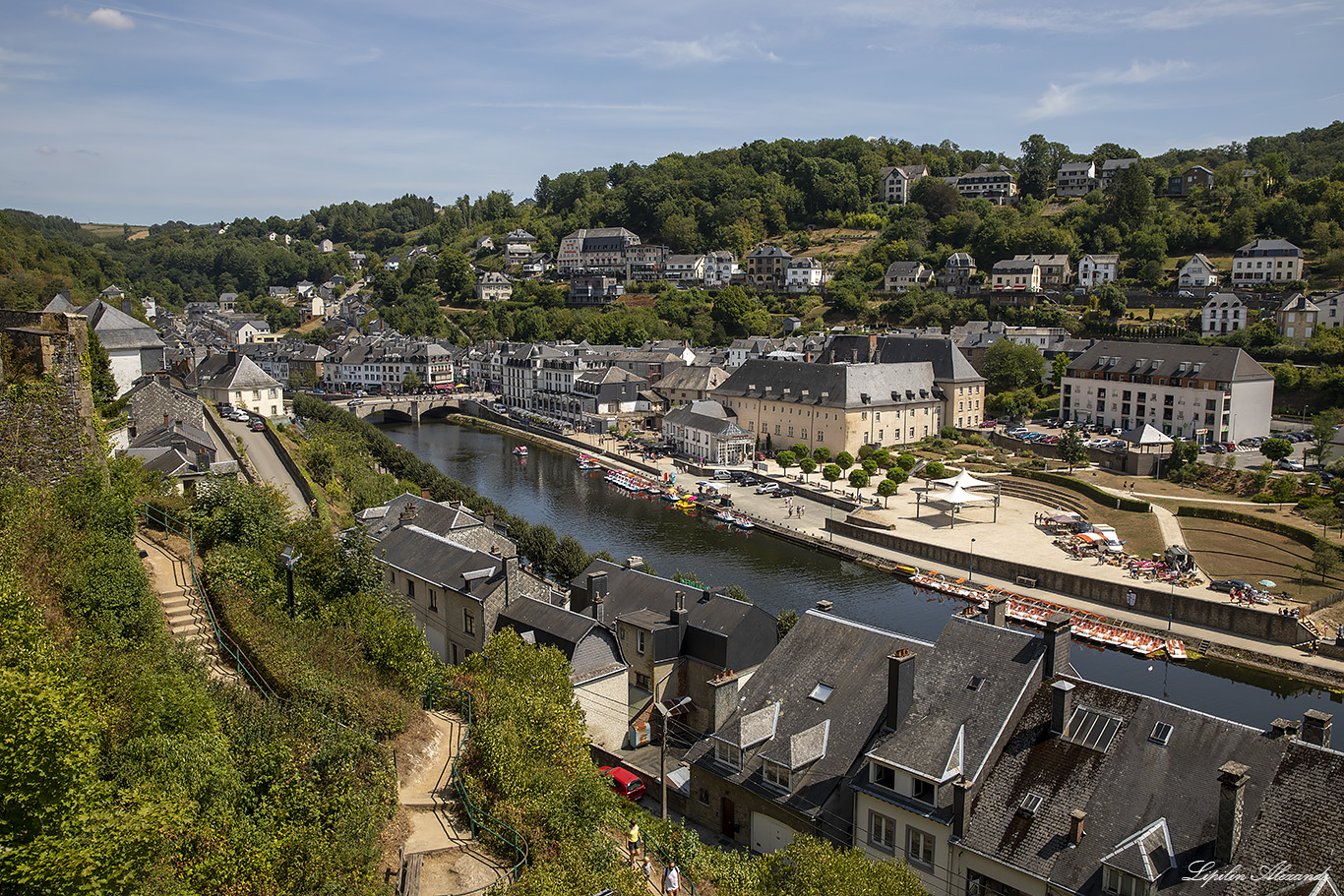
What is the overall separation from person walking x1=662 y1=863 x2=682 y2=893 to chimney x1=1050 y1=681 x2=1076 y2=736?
5491 mm

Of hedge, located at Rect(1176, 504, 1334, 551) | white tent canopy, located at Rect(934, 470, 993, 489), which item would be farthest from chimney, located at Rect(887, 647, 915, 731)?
white tent canopy, located at Rect(934, 470, 993, 489)

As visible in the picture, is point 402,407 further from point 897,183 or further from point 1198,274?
point 897,183

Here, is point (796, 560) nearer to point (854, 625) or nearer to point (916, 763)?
point (854, 625)

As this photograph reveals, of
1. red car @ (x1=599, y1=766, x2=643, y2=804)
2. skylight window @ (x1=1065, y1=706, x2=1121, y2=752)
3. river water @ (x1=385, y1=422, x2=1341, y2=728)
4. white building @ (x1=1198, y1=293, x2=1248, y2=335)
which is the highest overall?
white building @ (x1=1198, y1=293, x2=1248, y2=335)

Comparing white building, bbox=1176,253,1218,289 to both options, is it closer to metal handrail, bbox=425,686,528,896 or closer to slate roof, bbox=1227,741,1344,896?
slate roof, bbox=1227,741,1344,896

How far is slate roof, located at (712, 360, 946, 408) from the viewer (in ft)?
151

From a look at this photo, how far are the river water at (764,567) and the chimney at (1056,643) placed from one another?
10.4m

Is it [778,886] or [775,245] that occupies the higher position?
[775,245]

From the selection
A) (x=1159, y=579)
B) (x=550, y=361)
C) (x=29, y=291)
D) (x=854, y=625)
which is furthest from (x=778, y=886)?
(x=550, y=361)

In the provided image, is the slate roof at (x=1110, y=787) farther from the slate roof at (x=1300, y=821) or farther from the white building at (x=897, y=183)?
the white building at (x=897, y=183)

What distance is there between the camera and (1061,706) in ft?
37.8

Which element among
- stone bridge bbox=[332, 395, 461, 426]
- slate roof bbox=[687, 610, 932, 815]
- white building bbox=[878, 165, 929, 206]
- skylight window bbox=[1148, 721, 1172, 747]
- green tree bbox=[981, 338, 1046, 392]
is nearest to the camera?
skylight window bbox=[1148, 721, 1172, 747]

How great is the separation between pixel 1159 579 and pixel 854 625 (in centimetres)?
1660

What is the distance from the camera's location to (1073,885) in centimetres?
1013
